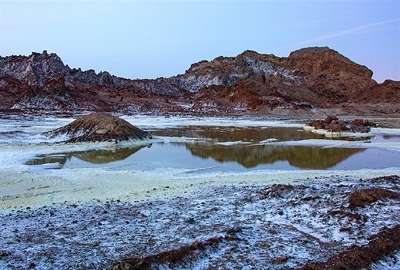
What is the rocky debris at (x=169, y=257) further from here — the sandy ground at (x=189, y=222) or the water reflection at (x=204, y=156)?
the water reflection at (x=204, y=156)

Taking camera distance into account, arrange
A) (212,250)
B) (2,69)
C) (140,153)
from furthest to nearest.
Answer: (2,69), (140,153), (212,250)

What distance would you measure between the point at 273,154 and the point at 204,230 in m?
10.4

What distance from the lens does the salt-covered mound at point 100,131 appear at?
20203 mm

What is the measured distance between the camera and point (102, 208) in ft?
25.2

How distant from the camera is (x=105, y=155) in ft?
53.4

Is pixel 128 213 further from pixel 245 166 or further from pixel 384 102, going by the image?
pixel 384 102

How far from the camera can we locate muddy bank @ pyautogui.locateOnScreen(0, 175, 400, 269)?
17.8 ft

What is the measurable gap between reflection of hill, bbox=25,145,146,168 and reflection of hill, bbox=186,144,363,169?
9.68 feet

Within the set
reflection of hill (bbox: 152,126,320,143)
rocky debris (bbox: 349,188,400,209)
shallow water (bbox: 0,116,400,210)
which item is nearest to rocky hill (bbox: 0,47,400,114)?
reflection of hill (bbox: 152,126,320,143)

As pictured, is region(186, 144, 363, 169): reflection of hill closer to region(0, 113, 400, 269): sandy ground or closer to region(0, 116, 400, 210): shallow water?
region(0, 116, 400, 210): shallow water

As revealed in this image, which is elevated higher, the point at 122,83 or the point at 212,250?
the point at 122,83

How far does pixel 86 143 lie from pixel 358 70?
111 metres

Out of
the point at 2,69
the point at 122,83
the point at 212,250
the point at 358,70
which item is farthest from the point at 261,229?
the point at 358,70

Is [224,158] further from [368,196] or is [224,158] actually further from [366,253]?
[366,253]
